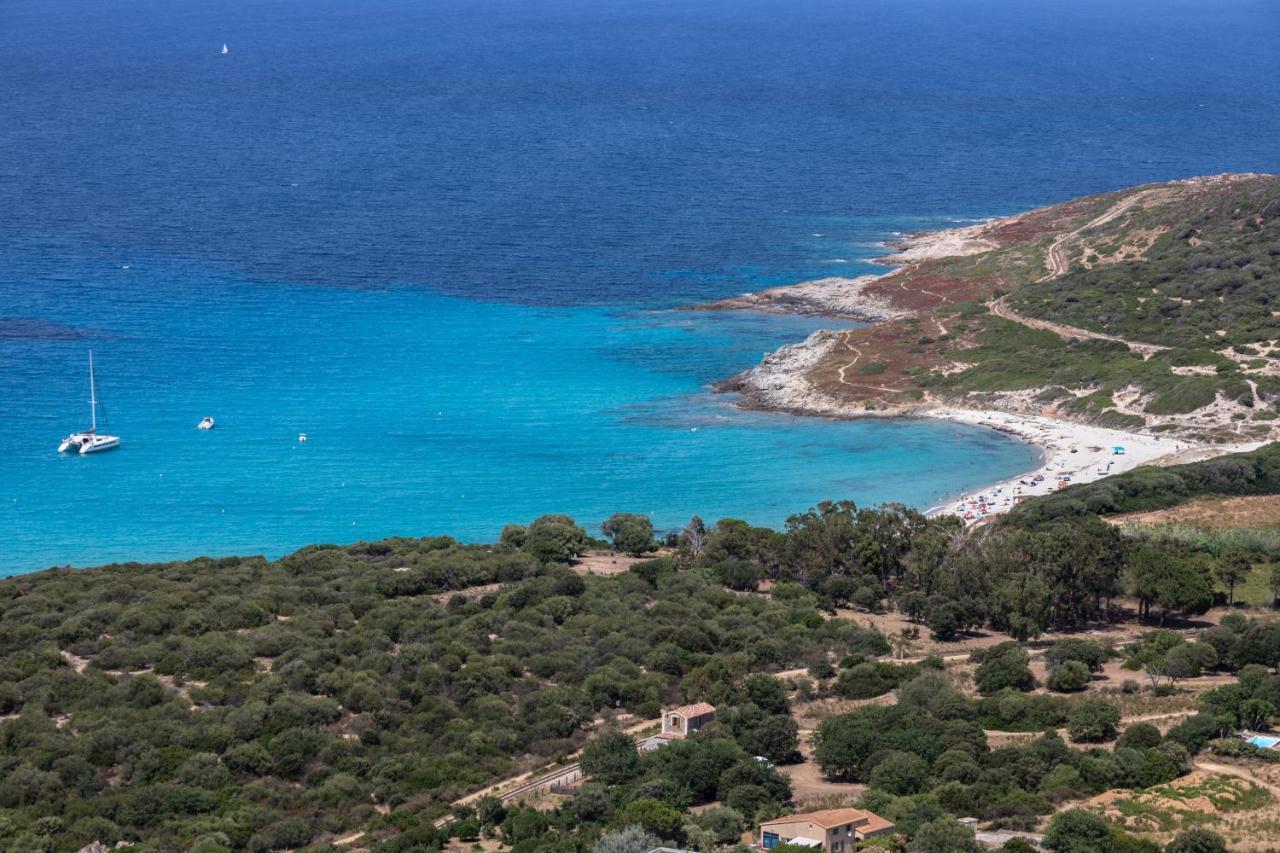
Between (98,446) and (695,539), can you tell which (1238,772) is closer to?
(695,539)

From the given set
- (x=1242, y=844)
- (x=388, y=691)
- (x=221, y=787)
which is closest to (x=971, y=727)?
(x=1242, y=844)

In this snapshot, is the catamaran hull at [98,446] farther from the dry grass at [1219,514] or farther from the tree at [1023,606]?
the tree at [1023,606]

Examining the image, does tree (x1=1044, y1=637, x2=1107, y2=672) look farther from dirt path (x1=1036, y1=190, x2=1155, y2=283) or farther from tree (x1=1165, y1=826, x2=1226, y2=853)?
dirt path (x1=1036, y1=190, x2=1155, y2=283)

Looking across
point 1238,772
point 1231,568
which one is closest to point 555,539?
point 1231,568

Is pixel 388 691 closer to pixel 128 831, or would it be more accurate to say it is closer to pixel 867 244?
pixel 128 831

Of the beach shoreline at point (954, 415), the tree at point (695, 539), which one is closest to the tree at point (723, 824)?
the tree at point (695, 539)

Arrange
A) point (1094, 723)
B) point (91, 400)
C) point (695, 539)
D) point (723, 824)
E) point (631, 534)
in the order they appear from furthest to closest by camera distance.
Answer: point (91, 400) → point (631, 534) → point (695, 539) → point (1094, 723) → point (723, 824)
